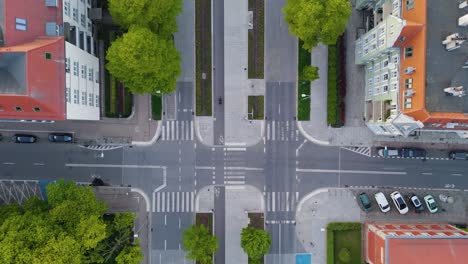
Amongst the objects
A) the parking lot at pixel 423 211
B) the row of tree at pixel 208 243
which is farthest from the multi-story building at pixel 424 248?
the row of tree at pixel 208 243

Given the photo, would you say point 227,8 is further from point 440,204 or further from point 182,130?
point 440,204

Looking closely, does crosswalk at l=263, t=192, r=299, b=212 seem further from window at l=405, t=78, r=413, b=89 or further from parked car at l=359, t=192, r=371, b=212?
window at l=405, t=78, r=413, b=89

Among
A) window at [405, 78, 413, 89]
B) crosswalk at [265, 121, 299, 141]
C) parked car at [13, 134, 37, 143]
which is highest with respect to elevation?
window at [405, 78, 413, 89]

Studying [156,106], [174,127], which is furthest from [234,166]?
[156,106]

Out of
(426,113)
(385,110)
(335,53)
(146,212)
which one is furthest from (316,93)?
(146,212)

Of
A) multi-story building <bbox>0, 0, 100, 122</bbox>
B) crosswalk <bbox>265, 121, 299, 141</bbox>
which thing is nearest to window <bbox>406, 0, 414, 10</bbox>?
crosswalk <bbox>265, 121, 299, 141</bbox>
